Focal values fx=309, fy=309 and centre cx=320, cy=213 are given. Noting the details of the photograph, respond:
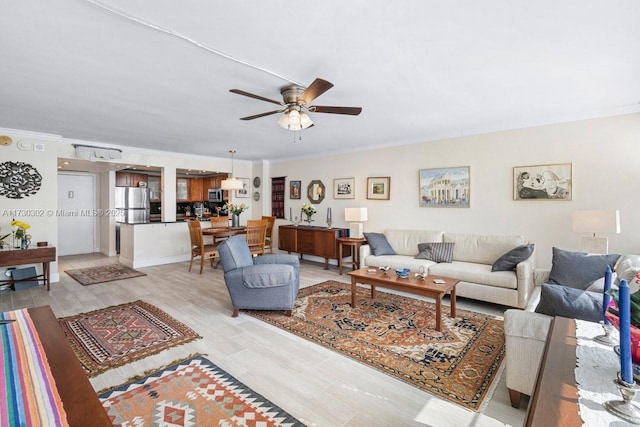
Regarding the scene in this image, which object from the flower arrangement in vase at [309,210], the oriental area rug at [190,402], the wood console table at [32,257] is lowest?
the oriental area rug at [190,402]

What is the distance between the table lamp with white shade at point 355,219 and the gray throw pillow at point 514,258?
2.32 metres

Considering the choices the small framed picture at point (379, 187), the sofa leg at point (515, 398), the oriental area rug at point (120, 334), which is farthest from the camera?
the small framed picture at point (379, 187)

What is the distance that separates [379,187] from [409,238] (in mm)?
1165

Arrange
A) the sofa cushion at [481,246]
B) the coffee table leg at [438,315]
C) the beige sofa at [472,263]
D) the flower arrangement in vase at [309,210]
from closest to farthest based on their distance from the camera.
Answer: the coffee table leg at [438,315] < the beige sofa at [472,263] < the sofa cushion at [481,246] < the flower arrangement in vase at [309,210]

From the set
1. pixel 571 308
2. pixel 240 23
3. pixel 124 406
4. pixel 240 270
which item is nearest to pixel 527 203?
pixel 571 308

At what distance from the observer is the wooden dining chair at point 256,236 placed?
230 inches

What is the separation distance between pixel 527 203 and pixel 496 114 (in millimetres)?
1325

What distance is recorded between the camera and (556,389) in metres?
0.93

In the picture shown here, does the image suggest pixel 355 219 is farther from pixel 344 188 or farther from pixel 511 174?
pixel 511 174

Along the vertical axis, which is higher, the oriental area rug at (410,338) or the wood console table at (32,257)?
the wood console table at (32,257)

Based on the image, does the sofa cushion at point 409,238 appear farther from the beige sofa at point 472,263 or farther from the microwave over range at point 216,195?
the microwave over range at point 216,195


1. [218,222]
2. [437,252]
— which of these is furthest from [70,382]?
[218,222]

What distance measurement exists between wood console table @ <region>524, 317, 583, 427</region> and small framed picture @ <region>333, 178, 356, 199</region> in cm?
499

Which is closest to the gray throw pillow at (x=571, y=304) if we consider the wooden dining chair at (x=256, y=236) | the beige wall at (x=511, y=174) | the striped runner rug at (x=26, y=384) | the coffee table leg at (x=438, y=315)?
the coffee table leg at (x=438, y=315)
